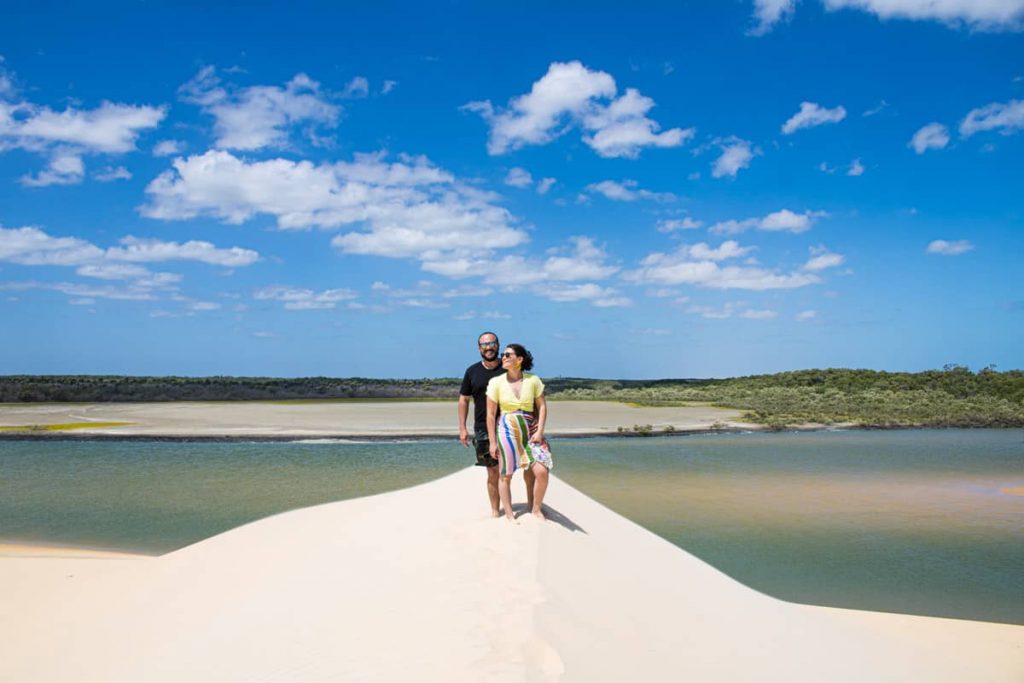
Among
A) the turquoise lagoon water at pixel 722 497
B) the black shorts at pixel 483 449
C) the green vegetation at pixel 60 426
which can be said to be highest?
the black shorts at pixel 483 449

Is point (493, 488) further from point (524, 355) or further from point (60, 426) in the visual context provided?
point (60, 426)

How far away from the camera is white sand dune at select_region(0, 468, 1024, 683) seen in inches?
147

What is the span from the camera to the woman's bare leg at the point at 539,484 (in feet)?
17.1

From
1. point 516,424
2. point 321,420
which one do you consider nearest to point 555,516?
point 516,424

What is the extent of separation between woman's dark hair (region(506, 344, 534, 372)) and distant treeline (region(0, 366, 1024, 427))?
20.9 meters

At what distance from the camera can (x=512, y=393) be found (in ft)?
17.1

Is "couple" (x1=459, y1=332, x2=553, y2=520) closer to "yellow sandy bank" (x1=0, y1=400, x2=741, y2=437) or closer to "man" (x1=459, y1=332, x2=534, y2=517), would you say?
"man" (x1=459, y1=332, x2=534, y2=517)

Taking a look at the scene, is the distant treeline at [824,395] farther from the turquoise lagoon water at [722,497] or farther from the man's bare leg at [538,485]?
the man's bare leg at [538,485]

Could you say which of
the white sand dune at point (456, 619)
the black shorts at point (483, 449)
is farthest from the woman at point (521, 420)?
the white sand dune at point (456, 619)

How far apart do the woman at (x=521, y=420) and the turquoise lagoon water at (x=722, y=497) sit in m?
0.97

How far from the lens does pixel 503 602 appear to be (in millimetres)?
4109

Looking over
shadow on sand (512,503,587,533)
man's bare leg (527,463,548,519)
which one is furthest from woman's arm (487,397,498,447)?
shadow on sand (512,503,587,533)

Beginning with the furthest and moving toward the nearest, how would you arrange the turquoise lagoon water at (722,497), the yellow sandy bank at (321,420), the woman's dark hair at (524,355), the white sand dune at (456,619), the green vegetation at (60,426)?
the yellow sandy bank at (321,420) → the green vegetation at (60,426) → the turquoise lagoon water at (722,497) → the woman's dark hair at (524,355) → the white sand dune at (456,619)

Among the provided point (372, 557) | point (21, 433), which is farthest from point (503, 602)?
point (21, 433)
